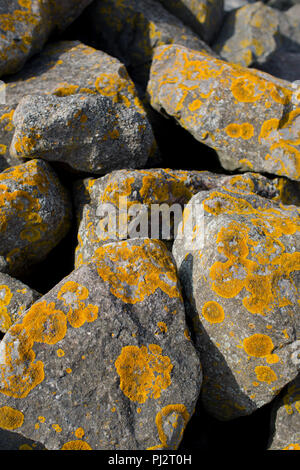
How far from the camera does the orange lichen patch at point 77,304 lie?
353 centimetres

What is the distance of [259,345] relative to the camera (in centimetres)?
370

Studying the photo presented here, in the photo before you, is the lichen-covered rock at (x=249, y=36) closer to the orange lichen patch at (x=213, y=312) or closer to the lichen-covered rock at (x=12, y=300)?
the orange lichen patch at (x=213, y=312)

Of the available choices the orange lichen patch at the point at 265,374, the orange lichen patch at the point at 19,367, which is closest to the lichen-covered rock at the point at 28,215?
the orange lichen patch at the point at 19,367

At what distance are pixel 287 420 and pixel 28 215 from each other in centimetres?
387

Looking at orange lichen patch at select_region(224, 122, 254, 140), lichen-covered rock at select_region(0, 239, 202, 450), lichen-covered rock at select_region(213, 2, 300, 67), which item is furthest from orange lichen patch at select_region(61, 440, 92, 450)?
lichen-covered rock at select_region(213, 2, 300, 67)

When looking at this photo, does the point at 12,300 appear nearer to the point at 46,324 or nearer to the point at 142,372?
the point at 46,324

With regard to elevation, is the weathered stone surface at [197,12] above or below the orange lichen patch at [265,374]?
above

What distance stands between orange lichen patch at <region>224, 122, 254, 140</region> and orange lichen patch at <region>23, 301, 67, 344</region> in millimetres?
3699

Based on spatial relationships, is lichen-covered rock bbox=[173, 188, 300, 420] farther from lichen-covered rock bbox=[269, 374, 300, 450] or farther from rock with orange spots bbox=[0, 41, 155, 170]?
rock with orange spots bbox=[0, 41, 155, 170]

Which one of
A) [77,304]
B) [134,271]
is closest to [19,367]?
[77,304]

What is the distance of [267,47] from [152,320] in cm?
796

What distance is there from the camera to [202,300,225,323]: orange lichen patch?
3.86 metres

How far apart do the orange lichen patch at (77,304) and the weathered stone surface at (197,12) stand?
7264mm
